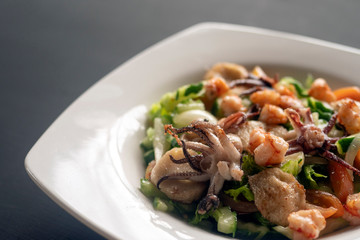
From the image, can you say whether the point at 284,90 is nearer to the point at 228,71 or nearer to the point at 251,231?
the point at 228,71

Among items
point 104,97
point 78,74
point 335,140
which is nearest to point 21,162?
point 104,97

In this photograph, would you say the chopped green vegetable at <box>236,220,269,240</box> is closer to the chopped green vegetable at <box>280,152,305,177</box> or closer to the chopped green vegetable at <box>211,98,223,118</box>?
the chopped green vegetable at <box>280,152,305,177</box>

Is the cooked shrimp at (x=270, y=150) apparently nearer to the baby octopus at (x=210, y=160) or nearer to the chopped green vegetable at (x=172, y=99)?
the baby octopus at (x=210, y=160)

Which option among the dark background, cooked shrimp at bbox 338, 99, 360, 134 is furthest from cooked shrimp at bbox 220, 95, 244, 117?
the dark background

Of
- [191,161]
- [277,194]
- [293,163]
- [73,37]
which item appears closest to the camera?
[277,194]

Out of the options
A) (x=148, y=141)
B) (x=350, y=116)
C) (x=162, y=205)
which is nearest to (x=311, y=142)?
(x=350, y=116)

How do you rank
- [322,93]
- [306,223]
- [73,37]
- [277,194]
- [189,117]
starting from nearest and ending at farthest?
1. [306,223]
2. [277,194]
3. [189,117]
4. [322,93]
5. [73,37]
